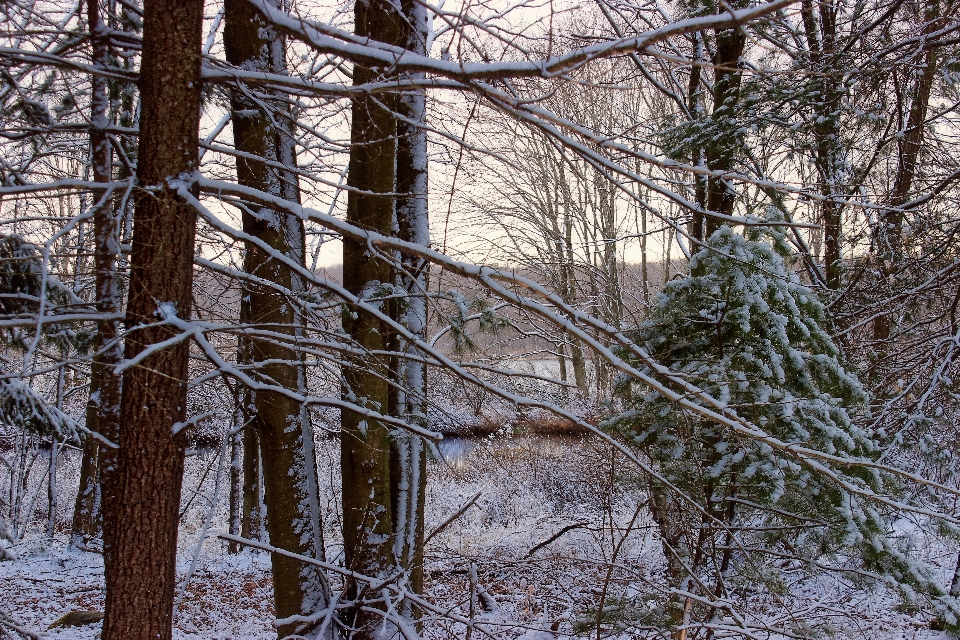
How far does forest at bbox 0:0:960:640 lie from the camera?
273 centimetres

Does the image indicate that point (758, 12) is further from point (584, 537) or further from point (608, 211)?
point (608, 211)

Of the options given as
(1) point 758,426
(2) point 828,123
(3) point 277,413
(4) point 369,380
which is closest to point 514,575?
(1) point 758,426

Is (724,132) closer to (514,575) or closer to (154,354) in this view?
(514,575)

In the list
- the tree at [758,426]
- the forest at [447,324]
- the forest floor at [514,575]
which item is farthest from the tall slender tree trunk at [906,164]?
the forest floor at [514,575]

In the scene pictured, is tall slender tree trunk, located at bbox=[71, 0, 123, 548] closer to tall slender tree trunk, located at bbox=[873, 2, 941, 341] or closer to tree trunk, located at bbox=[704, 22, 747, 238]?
tree trunk, located at bbox=[704, 22, 747, 238]

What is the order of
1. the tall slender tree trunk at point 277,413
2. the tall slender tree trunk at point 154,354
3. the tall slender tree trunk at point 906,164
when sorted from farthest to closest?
the tall slender tree trunk at point 906,164
the tall slender tree trunk at point 277,413
the tall slender tree trunk at point 154,354

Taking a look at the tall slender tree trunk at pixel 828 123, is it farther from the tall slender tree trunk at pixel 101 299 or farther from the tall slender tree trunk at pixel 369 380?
the tall slender tree trunk at pixel 101 299

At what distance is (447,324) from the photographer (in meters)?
3.63

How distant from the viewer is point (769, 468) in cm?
445

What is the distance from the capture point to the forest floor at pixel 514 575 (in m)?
4.76

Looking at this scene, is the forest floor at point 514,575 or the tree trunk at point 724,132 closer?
the forest floor at point 514,575

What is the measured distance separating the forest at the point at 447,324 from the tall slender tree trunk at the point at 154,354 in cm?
1

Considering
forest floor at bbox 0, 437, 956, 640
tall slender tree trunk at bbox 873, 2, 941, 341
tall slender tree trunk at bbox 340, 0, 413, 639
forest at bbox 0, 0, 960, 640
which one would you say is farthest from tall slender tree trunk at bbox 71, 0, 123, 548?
tall slender tree trunk at bbox 873, 2, 941, 341

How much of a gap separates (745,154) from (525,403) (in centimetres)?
580
